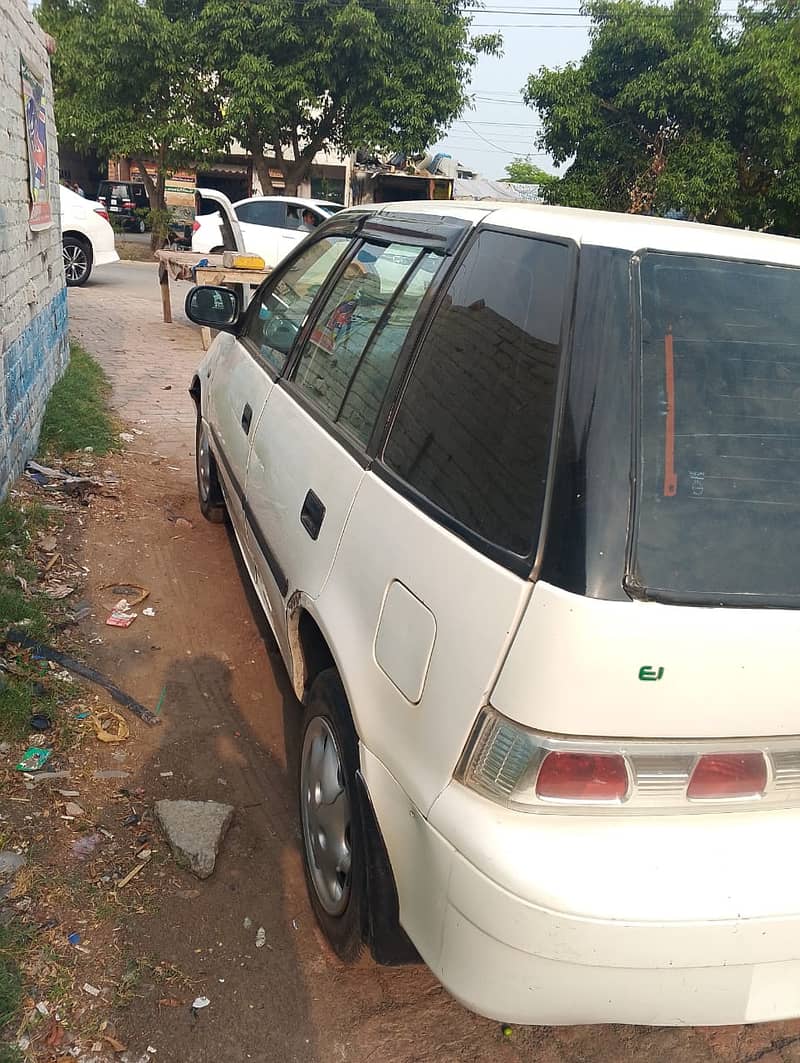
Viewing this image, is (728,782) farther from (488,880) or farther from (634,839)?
(488,880)

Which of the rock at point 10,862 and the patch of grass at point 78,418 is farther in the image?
the patch of grass at point 78,418

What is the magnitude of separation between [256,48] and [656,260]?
21080mm

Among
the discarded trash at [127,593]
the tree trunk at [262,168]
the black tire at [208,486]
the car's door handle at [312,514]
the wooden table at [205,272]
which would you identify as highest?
the tree trunk at [262,168]

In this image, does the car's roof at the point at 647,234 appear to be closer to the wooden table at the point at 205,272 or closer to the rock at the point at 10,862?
the rock at the point at 10,862

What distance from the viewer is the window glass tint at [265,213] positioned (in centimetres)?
1511

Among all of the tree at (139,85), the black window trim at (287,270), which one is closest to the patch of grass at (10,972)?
the black window trim at (287,270)

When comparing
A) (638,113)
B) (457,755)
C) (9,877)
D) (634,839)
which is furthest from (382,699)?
(638,113)

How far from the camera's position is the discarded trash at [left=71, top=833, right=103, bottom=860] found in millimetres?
2577

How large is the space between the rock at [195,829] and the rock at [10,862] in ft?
1.35

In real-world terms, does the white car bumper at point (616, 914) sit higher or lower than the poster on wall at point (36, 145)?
lower

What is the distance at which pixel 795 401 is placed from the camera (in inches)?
66.1

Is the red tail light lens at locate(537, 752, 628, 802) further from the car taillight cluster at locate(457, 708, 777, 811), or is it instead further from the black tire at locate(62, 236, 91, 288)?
the black tire at locate(62, 236, 91, 288)

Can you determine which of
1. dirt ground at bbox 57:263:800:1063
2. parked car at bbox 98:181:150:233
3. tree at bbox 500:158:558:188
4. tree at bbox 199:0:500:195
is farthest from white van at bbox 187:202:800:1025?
tree at bbox 500:158:558:188

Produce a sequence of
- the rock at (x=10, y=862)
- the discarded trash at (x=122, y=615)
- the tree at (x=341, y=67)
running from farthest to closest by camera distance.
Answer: the tree at (x=341, y=67)
the discarded trash at (x=122, y=615)
the rock at (x=10, y=862)
